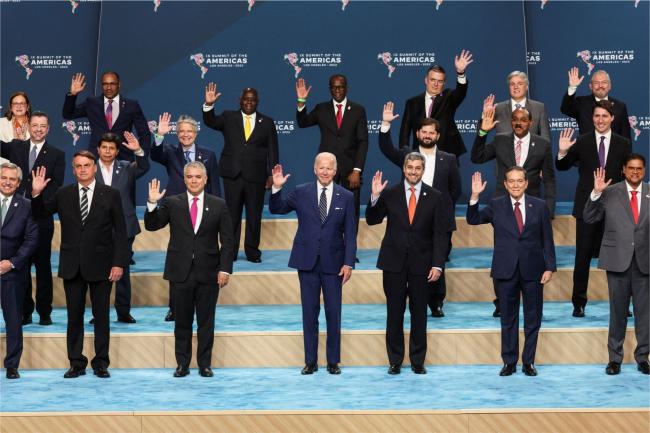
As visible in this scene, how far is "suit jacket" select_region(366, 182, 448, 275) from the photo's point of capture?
7109 mm

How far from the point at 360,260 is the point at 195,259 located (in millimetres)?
2143

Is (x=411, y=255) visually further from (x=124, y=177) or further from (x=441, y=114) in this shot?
(x=124, y=177)

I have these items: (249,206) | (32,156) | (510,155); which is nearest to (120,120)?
(32,156)

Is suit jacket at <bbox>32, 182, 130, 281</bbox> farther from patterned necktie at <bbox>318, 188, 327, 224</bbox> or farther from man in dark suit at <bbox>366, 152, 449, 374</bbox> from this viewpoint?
man in dark suit at <bbox>366, 152, 449, 374</bbox>

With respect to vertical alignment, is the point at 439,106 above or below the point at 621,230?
above

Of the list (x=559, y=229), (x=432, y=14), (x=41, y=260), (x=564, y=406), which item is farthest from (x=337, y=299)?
(x=432, y=14)

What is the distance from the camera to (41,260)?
7.78 meters

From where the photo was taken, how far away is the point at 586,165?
7.79 meters

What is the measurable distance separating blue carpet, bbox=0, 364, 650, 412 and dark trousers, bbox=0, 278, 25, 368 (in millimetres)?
145

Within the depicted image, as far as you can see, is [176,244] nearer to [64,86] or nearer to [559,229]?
[559,229]

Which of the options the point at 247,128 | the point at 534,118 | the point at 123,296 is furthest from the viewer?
the point at 247,128

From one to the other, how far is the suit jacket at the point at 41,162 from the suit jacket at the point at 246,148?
147 cm

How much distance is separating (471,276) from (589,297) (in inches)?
35.3

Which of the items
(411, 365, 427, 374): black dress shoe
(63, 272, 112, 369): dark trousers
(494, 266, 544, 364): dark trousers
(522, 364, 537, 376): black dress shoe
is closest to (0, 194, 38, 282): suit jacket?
(63, 272, 112, 369): dark trousers
